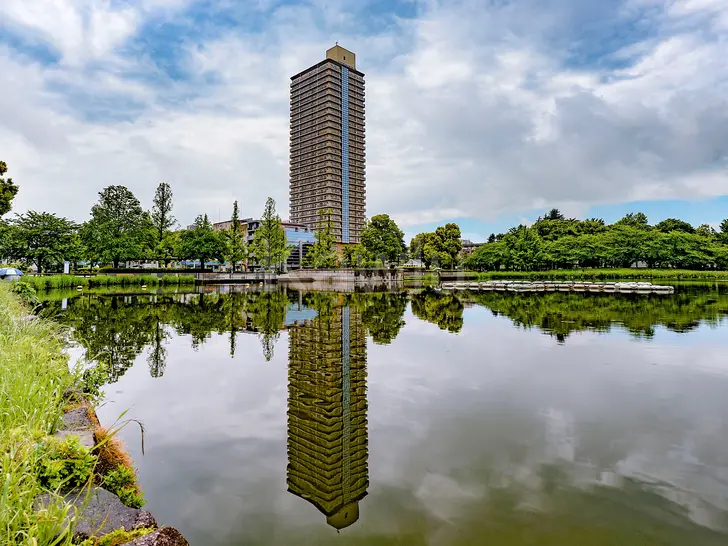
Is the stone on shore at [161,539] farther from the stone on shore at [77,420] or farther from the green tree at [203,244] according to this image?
the green tree at [203,244]

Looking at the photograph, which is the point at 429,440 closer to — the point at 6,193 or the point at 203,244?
the point at 6,193

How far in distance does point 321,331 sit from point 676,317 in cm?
1783

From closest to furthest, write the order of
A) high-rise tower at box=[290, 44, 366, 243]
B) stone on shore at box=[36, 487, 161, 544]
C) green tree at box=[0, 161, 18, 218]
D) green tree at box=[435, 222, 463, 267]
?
stone on shore at box=[36, 487, 161, 544]
green tree at box=[0, 161, 18, 218]
green tree at box=[435, 222, 463, 267]
high-rise tower at box=[290, 44, 366, 243]

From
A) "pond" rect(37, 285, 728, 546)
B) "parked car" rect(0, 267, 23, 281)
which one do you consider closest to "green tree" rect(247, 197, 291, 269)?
"parked car" rect(0, 267, 23, 281)

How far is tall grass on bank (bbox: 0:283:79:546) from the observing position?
9.66 feet

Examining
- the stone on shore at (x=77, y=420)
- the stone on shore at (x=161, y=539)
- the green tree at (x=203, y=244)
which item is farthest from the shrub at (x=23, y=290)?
the green tree at (x=203, y=244)

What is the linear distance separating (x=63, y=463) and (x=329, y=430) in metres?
3.73

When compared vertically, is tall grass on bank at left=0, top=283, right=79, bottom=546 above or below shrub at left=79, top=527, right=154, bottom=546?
above

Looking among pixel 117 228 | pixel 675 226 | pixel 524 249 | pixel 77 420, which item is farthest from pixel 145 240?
pixel 675 226

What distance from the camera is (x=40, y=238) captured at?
46.2 m

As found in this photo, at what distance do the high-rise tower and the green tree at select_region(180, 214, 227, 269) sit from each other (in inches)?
1692

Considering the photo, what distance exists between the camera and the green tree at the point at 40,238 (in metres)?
45.2

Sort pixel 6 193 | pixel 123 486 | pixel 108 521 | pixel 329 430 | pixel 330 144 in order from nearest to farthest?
pixel 108 521
pixel 123 486
pixel 329 430
pixel 6 193
pixel 330 144

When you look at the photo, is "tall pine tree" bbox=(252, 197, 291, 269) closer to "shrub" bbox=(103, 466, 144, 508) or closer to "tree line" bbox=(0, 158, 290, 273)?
"tree line" bbox=(0, 158, 290, 273)
